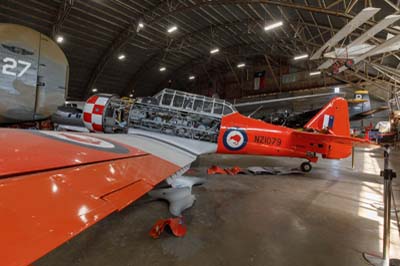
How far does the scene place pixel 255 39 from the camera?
16625mm

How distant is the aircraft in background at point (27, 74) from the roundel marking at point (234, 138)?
3531 mm

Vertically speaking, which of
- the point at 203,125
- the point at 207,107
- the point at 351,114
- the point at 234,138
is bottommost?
the point at 234,138

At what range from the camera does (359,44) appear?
8281 mm

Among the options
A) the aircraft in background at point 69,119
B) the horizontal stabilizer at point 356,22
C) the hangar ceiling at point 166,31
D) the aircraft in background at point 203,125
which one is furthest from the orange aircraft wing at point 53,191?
the hangar ceiling at point 166,31

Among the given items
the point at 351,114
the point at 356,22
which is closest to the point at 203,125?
the point at 356,22

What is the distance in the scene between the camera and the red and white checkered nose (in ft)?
16.3

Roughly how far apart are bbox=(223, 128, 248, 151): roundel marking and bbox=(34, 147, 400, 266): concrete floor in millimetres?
1328

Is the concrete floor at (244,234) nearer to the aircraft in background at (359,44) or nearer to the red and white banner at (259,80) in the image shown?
the aircraft in background at (359,44)

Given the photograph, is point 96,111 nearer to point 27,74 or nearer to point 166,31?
point 27,74

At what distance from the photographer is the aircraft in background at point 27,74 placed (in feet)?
7.36

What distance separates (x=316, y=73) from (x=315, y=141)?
15481 mm

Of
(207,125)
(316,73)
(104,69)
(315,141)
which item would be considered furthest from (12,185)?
(316,73)

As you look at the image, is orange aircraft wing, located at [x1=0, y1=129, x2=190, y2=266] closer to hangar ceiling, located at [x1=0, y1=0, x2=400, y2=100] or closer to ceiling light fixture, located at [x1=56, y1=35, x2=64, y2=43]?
hangar ceiling, located at [x1=0, y1=0, x2=400, y2=100]

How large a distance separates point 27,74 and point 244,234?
311cm
